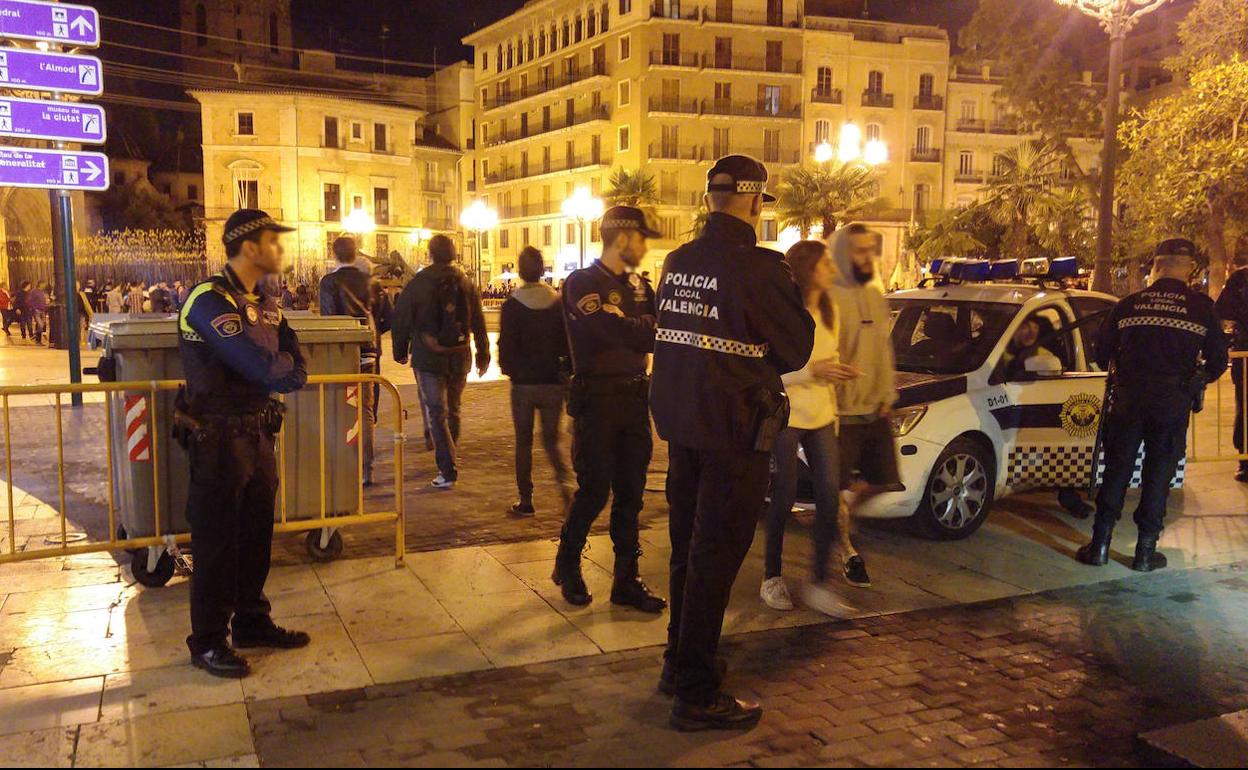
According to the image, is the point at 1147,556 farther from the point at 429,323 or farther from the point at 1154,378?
the point at 429,323

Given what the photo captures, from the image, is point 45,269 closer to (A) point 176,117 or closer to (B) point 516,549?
(B) point 516,549

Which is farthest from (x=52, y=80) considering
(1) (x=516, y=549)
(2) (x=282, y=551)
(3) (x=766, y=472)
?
(3) (x=766, y=472)

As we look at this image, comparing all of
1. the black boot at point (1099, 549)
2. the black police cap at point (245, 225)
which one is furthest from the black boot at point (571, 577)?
the black boot at point (1099, 549)

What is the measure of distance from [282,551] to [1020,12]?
25.4 meters

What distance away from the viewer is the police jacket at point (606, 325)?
4867 mm

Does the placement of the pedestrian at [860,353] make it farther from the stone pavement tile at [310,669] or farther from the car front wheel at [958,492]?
the stone pavement tile at [310,669]

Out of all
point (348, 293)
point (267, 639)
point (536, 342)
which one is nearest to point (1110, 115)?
point (536, 342)

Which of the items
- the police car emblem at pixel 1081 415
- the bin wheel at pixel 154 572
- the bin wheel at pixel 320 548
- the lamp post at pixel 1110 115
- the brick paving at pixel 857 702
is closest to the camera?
the brick paving at pixel 857 702

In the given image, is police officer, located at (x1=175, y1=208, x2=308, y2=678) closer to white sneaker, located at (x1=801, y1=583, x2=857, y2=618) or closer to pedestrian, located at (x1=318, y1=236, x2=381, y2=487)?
white sneaker, located at (x1=801, y1=583, x2=857, y2=618)

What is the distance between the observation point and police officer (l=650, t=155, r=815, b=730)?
3.74 metres

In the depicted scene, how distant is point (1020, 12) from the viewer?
84.0 feet

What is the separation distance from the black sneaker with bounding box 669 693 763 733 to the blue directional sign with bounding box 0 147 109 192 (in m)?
10.3

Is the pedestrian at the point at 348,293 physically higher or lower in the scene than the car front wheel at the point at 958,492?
higher

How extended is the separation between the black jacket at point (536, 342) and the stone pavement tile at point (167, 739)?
9.43ft
